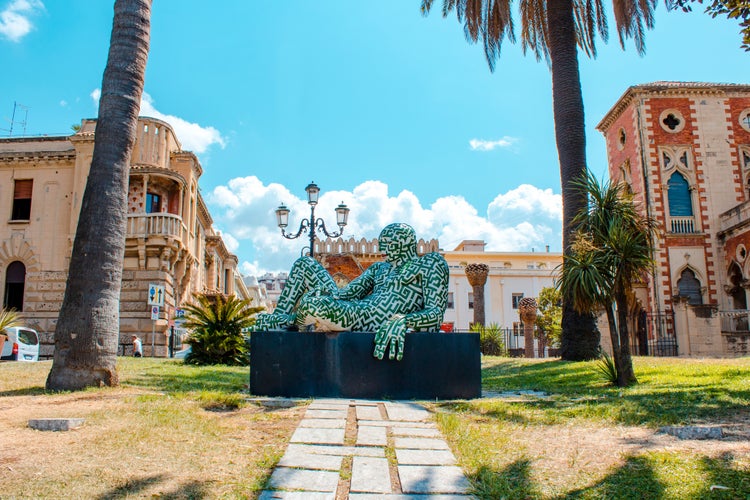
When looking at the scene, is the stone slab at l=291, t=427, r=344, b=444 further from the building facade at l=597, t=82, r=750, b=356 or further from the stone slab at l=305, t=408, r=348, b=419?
the building facade at l=597, t=82, r=750, b=356

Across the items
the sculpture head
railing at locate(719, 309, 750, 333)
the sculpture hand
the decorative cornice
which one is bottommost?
the sculpture hand

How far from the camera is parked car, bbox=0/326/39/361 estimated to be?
17609 millimetres

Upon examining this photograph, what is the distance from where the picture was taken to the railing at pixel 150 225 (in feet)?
80.4

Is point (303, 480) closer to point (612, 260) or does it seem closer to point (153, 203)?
point (612, 260)

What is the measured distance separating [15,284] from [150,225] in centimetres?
780

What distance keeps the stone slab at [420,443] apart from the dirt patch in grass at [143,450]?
0.85 metres

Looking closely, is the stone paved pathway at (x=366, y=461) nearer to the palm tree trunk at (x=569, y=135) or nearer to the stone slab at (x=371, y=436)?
the stone slab at (x=371, y=436)

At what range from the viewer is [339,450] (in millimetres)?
4086

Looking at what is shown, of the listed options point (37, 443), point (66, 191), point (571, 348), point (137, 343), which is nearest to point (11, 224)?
point (66, 191)

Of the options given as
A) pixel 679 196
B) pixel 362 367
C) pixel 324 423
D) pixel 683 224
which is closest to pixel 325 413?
pixel 324 423

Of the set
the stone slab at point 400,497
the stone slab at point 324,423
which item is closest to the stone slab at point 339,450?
the stone slab at point 324,423

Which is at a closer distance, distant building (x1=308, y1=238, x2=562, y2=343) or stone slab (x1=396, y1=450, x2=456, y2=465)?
stone slab (x1=396, y1=450, x2=456, y2=465)

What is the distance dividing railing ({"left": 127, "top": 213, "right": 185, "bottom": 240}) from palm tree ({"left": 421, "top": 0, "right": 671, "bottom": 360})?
44.4 ft

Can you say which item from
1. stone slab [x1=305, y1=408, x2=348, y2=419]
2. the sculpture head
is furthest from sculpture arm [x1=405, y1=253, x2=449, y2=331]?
stone slab [x1=305, y1=408, x2=348, y2=419]
